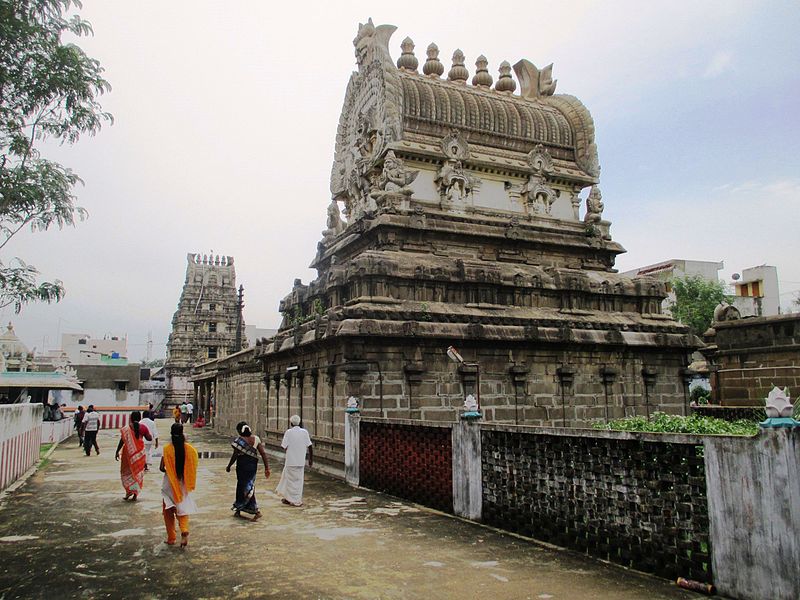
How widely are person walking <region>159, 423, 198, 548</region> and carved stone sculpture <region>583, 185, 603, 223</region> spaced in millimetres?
15818

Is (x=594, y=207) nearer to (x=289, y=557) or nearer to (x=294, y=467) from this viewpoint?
(x=294, y=467)

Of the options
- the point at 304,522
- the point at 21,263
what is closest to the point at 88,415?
the point at 21,263

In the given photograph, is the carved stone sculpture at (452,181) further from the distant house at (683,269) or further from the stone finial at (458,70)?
the distant house at (683,269)

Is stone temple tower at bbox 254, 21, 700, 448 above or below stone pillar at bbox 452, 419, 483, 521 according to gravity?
above

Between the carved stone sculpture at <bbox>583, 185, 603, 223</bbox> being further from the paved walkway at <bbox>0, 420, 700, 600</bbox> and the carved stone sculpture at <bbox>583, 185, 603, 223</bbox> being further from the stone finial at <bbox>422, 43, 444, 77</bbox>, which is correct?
the paved walkway at <bbox>0, 420, 700, 600</bbox>

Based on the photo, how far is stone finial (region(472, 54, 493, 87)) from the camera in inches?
872

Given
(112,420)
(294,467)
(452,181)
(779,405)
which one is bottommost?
(112,420)

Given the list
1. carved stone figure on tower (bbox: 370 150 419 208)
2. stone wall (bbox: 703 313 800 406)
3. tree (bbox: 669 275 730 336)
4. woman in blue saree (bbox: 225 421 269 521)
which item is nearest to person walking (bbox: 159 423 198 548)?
woman in blue saree (bbox: 225 421 269 521)

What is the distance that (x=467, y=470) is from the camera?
10188 millimetres

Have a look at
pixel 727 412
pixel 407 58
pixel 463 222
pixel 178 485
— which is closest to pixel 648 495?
pixel 178 485

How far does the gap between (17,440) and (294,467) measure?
7.96 m

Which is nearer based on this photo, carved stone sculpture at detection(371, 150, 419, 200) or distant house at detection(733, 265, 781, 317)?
carved stone sculpture at detection(371, 150, 419, 200)

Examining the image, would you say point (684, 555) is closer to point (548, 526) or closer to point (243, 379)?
point (548, 526)

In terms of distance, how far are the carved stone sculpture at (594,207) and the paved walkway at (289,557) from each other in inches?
515
